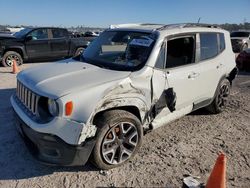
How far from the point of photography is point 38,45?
12.6 meters

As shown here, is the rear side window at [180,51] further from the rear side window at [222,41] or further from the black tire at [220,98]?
the black tire at [220,98]

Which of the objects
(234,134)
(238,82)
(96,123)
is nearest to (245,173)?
(234,134)

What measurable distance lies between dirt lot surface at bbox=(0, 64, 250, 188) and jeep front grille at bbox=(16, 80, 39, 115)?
79 cm

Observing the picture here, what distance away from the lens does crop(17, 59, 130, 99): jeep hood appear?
352cm

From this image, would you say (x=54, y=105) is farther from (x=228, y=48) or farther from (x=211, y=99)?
(x=228, y=48)

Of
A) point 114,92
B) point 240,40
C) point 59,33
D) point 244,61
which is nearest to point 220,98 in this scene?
point 114,92

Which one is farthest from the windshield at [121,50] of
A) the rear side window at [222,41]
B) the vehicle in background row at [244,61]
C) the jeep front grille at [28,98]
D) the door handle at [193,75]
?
the vehicle in background row at [244,61]

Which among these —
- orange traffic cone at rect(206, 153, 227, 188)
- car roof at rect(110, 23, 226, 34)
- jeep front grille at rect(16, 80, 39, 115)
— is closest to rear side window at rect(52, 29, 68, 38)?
car roof at rect(110, 23, 226, 34)

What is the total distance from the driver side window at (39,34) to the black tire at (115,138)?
9.85 metres

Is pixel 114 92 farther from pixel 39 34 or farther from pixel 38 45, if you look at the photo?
pixel 39 34

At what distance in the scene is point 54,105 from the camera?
11.1 feet

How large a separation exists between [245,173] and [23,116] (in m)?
3.04

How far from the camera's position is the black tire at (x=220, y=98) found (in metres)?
5.90

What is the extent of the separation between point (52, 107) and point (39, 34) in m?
10.1
